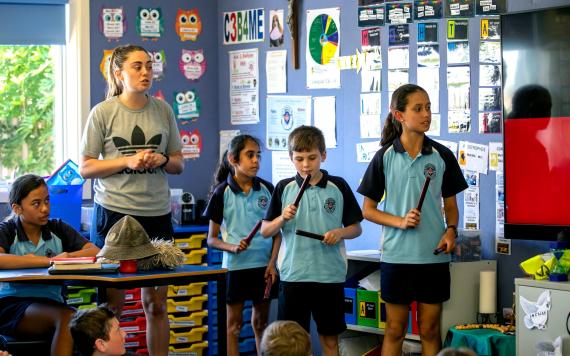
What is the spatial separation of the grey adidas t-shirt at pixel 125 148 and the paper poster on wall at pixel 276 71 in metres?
1.54

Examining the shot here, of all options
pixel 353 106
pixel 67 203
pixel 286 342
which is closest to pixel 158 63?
pixel 67 203

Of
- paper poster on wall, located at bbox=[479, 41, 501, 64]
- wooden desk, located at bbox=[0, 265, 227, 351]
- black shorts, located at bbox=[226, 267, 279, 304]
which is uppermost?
paper poster on wall, located at bbox=[479, 41, 501, 64]

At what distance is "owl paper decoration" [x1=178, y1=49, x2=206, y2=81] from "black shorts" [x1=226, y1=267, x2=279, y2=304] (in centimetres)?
171

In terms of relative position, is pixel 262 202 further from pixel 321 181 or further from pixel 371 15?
pixel 371 15

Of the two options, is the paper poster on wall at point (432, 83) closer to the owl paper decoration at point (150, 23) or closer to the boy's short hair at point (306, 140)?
the boy's short hair at point (306, 140)

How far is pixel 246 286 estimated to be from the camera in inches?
176

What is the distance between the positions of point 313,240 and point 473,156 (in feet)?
2.90

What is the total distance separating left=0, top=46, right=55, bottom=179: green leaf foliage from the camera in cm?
551

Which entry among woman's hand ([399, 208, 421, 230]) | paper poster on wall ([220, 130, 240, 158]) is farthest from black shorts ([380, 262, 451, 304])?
paper poster on wall ([220, 130, 240, 158])

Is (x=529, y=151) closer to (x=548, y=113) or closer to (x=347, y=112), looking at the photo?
(x=548, y=113)

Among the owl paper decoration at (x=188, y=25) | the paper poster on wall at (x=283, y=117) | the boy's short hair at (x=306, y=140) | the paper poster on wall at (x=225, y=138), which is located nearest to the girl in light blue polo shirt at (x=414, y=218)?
the boy's short hair at (x=306, y=140)

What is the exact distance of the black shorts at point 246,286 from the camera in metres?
4.47

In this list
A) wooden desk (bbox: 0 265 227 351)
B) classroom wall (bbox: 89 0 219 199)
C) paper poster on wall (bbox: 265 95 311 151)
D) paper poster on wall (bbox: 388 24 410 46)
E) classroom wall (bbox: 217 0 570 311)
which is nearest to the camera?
wooden desk (bbox: 0 265 227 351)

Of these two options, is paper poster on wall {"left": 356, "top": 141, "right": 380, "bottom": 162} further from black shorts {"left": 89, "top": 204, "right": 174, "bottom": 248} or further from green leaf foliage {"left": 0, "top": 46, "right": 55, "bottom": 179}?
green leaf foliage {"left": 0, "top": 46, "right": 55, "bottom": 179}
